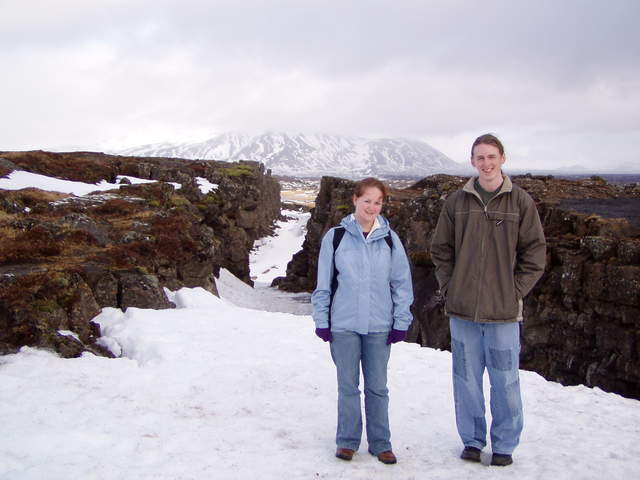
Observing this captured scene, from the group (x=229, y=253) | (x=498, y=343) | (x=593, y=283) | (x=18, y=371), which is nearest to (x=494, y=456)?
(x=498, y=343)

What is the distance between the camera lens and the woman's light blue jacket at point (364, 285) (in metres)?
6.75

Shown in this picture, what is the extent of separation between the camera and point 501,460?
6.88 meters

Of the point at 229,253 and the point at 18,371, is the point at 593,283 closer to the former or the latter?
the point at 18,371

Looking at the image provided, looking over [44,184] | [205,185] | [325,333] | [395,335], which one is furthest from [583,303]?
[205,185]

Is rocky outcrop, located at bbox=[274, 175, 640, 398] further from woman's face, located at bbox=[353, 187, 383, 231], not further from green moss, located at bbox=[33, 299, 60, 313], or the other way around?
green moss, located at bbox=[33, 299, 60, 313]

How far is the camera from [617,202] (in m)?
27.3

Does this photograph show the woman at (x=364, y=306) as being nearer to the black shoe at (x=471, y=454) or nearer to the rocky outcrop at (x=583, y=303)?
the black shoe at (x=471, y=454)

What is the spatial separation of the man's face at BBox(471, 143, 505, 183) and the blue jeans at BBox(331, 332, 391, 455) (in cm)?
251

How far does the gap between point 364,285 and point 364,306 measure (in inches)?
10.9

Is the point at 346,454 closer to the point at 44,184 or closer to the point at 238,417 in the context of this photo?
the point at 238,417

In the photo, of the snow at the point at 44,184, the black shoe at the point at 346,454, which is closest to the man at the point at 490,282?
the black shoe at the point at 346,454

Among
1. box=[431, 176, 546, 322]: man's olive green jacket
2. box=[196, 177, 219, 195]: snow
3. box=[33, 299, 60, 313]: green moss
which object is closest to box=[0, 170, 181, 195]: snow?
box=[196, 177, 219, 195]: snow

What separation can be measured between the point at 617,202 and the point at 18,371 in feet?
93.4

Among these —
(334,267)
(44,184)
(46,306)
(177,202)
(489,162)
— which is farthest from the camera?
(177,202)
